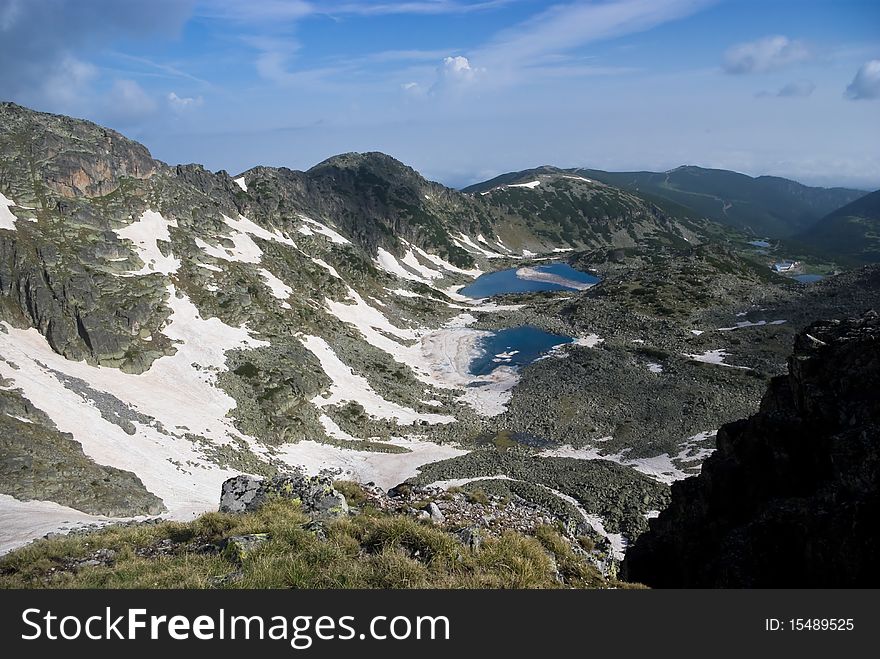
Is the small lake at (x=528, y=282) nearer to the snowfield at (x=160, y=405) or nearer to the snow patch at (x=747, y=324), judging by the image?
the snow patch at (x=747, y=324)

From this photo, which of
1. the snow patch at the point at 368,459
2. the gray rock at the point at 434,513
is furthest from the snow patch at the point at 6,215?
the gray rock at the point at 434,513

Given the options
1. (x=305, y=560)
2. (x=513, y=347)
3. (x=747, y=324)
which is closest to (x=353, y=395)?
(x=513, y=347)

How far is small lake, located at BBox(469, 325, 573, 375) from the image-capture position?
3593 inches

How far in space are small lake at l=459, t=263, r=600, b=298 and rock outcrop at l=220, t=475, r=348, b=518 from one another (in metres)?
145

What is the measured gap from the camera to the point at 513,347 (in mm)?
101062

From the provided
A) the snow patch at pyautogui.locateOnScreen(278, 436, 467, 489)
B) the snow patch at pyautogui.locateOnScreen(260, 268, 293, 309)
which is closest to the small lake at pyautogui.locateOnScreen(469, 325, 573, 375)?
the snow patch at pyautogui.locateOnScreen(278, 436, 467, 489)

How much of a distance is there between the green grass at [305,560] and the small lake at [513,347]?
7506 centimetres

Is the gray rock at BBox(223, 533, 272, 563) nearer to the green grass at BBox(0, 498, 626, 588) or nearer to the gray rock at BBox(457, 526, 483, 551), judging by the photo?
the green grass at BBox(0, 498, 626, 588)

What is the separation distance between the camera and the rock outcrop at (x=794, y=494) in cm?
1270

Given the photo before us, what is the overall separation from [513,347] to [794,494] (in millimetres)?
83946

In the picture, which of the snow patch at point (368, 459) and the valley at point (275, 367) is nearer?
the valley at point (275, 367)

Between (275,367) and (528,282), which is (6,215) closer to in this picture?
(275,367)

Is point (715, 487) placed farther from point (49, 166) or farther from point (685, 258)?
point (685, 258)
